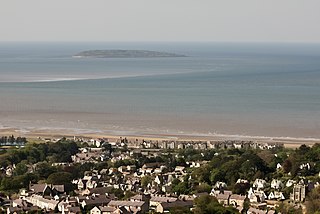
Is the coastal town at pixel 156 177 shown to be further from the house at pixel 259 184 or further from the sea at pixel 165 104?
the sea at pixel 165 104

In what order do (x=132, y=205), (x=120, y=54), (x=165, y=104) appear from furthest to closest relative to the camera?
(x=120, y=54) < (x=165, y=104) < (x=132, y=205)

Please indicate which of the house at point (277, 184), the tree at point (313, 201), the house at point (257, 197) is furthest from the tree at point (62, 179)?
the tree at point (313, 201)

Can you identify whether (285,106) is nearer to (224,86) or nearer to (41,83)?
(224,86)

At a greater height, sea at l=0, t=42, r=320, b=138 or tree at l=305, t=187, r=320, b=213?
sea at l=0, t=42, r=320, b=138

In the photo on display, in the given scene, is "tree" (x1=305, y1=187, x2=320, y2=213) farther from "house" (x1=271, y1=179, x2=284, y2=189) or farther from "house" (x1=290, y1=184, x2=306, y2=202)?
"house" (x1=271, y1=179, x2=284, y2=189)

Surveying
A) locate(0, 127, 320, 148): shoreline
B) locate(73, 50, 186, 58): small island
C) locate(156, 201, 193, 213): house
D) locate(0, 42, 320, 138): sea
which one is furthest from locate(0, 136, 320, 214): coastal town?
locate(73, 50, 186, 58): small island

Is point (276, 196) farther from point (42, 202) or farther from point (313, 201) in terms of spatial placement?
point (42, 202)

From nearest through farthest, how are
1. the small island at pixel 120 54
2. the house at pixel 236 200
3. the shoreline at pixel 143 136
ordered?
1. the house at pixel 236 200
2. the shoreline at pixel 143 136
3. the small island at pixel 120 54

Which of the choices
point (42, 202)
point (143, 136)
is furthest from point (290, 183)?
point (143, 136)
